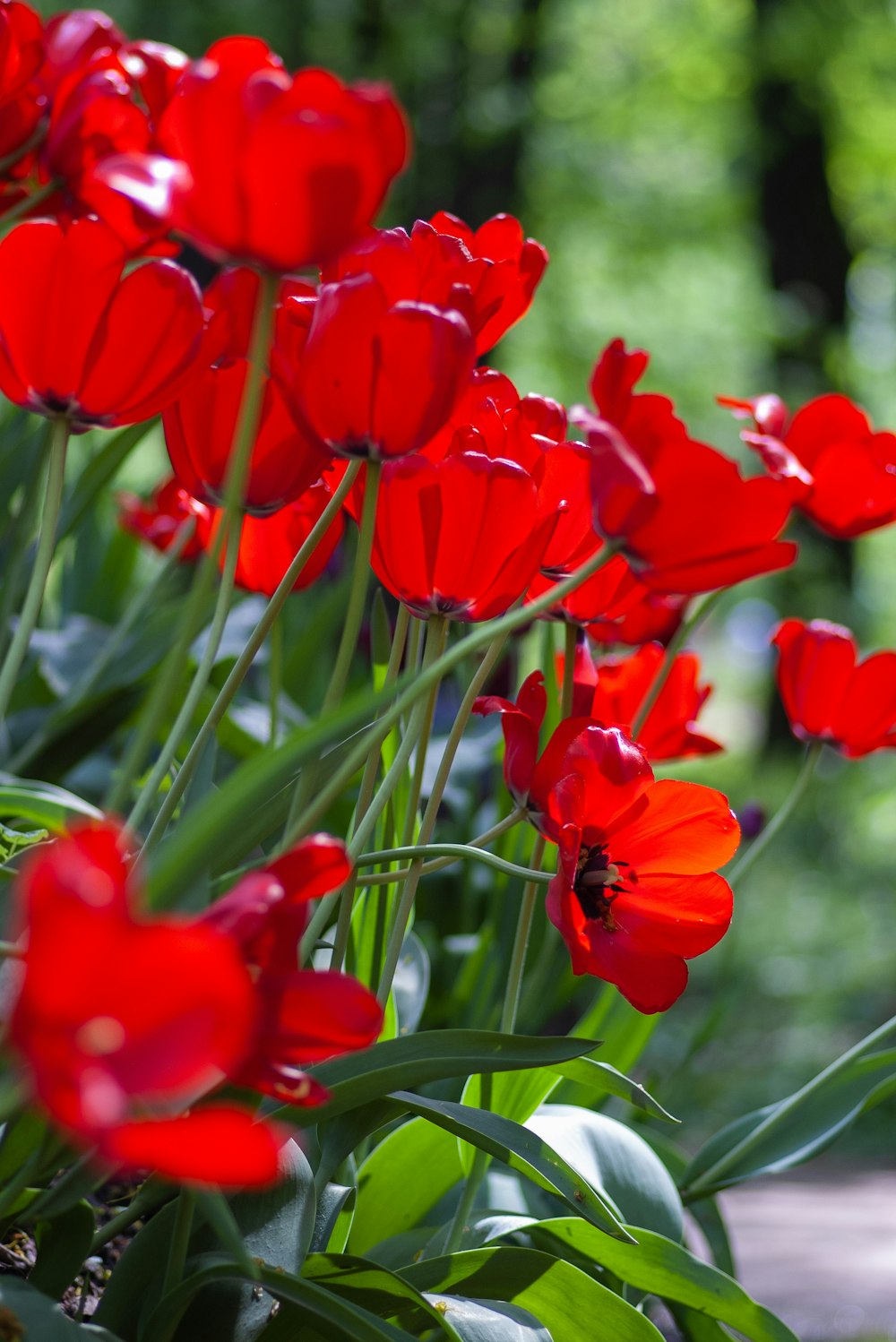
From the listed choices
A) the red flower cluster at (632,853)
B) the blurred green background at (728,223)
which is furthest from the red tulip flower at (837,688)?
the blurred green background at (728,223)

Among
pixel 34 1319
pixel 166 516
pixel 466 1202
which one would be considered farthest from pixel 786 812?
pixel 166 516

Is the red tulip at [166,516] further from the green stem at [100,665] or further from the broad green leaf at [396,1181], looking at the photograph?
the broad green leaf at [396,1181]

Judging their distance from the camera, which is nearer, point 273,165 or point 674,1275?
point 273,165

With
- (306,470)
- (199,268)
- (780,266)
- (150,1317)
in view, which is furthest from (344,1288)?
(780,266)

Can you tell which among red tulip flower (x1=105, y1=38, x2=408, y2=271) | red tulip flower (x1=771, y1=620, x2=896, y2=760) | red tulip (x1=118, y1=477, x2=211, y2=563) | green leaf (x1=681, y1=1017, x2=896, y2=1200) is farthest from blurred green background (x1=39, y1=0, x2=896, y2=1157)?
red tulip flower (x1=105, y1=38, x2=408, y2=271)

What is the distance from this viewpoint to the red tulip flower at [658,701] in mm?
807

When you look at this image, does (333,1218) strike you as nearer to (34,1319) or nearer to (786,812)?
(34,1319)

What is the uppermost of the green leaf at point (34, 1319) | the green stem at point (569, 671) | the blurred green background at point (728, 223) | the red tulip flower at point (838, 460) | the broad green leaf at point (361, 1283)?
the red tulip flower at point (838, 460)

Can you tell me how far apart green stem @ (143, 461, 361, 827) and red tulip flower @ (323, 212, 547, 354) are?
65 mm

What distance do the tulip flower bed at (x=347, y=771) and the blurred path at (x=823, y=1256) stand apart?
33 cm

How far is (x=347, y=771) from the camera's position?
41cm

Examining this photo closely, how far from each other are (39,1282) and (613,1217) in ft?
0.78

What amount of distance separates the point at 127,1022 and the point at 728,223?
7.07 meters

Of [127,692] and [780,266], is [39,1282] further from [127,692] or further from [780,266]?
[780,266]
